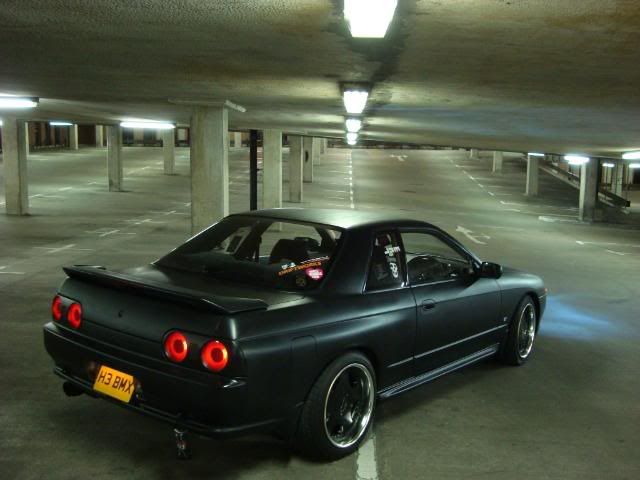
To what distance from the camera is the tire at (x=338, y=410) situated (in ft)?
12.9

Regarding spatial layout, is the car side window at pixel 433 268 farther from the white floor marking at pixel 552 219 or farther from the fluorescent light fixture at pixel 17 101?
the white floor marking at pixel 552 219

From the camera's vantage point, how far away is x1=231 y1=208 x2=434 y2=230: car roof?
483 cm

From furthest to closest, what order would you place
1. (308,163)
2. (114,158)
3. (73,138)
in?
(73,138), (308,163), (114,158)

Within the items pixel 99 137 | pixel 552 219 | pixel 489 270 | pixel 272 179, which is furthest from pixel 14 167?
pixel 99 137

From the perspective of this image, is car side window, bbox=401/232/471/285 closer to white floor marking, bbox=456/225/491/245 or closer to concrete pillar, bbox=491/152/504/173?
white floor marking, bbox=456/225/491/245

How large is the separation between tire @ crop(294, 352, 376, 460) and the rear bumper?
277 millimetres

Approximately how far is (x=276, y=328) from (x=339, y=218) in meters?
1.52

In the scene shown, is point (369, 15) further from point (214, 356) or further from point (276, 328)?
point (214, 356)

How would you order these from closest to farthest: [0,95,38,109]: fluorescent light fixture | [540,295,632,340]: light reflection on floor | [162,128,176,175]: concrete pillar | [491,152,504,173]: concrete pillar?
[540,295,632,340]: light reflection on floor < [0,95,38,109]: fluorescent light fixture < [162,128,176,175]: concrete pillar < [491,152,504,173]: concrete pillar

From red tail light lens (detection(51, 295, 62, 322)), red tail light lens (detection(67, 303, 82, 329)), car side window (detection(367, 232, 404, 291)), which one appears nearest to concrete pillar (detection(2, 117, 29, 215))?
red tail light lens (detection(51, 295, 62, 322))

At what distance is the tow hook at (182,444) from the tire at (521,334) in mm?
3345

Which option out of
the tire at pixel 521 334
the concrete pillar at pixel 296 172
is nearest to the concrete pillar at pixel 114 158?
the concrete pillar at pixel 296 172

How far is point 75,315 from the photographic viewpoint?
4.20 metres

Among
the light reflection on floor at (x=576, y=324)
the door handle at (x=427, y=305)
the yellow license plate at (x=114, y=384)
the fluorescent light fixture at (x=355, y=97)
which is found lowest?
the light reflection on floor at (x=576, y=324)
